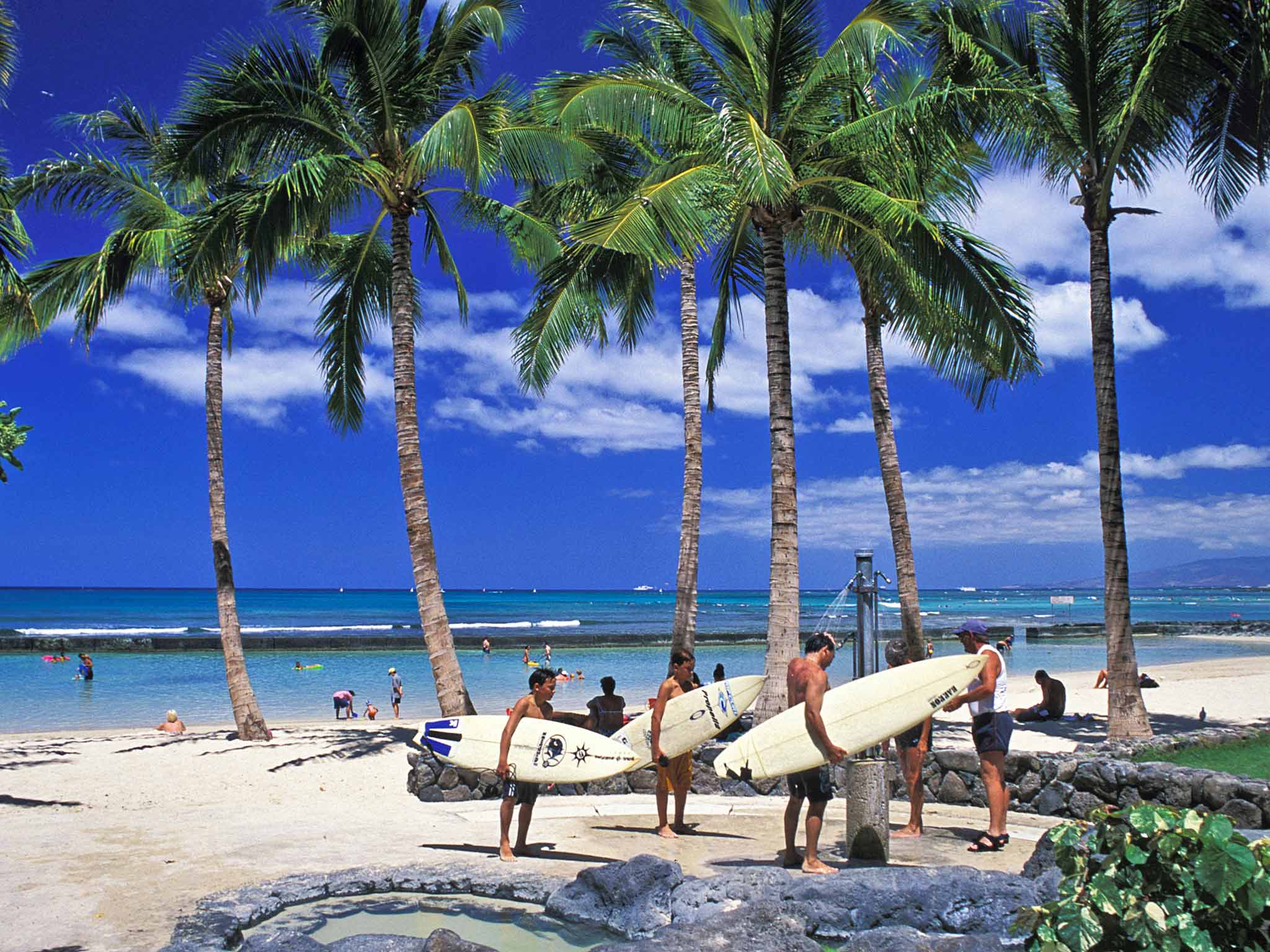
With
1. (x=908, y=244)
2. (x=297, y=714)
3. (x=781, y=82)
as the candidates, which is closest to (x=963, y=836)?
(x=908, y=244)

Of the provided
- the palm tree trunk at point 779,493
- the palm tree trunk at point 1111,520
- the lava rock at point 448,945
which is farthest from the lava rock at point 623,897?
the palm tree trunk at point 1111,520

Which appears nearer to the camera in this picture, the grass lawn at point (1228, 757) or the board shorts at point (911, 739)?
the board shorts at point (911, 739)

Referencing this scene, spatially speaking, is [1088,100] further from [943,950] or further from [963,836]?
[943,950]

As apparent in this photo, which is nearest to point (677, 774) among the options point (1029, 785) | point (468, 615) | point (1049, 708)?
point (1029, 785)

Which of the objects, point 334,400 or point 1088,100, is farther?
point 334,400

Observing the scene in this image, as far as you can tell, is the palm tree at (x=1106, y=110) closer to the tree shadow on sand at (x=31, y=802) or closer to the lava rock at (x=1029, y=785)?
the lava rock at (x=1029, y=785)

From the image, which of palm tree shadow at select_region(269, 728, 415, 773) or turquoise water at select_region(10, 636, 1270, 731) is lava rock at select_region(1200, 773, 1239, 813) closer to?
palm tree shadow at select_region(269, 728, 415, 773)

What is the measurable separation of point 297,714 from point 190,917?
1712 cm

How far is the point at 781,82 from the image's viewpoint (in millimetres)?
11047

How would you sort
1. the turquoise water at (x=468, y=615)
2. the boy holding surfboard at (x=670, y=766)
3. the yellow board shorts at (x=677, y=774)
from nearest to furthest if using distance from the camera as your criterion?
the boy holding surfboard at (x=670, y=766), the yellow board shorts at (x=677, y=774), the turquoise water at (x=468, y=615)

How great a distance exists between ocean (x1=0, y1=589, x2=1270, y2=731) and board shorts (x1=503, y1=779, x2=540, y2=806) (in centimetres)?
280

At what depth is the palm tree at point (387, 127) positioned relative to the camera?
37.1 ft

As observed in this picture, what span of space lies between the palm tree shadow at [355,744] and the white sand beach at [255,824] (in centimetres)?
3

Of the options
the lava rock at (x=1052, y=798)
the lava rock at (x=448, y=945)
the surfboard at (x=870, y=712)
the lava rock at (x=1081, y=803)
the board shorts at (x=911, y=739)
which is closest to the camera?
the lava rock at (x=448, y=945)
